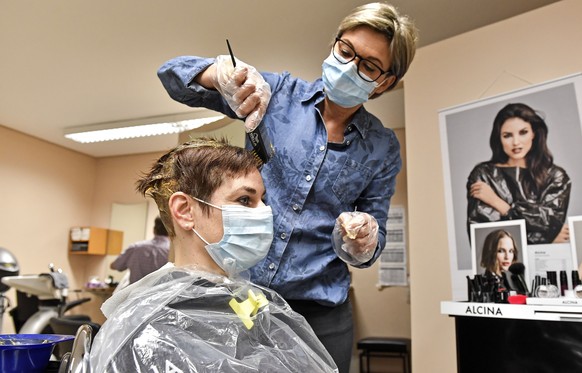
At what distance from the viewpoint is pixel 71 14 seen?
3.02 meters

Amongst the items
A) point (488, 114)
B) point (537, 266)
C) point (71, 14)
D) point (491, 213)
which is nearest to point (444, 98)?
point (488, 114)

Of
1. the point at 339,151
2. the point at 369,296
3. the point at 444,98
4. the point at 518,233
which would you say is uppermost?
the point at 444,98

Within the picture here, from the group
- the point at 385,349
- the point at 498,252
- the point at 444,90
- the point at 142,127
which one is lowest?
the point at 385,349

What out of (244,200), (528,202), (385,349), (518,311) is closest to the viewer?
(244,200)

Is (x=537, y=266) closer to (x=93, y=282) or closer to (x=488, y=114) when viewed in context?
(x=488, y=114)

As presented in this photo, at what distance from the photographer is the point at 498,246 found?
2.31 m

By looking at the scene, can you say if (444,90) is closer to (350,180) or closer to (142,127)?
(350,180)

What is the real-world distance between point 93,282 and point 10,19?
3.28 metres

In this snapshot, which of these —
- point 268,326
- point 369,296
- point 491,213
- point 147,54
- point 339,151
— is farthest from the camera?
point 369,296

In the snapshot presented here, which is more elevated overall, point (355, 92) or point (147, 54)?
point (147, 54)

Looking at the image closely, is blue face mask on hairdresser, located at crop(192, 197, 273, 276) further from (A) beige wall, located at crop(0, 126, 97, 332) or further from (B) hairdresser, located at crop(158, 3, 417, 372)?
(A) beige wall, located at crop(0, 126, 97, 332)

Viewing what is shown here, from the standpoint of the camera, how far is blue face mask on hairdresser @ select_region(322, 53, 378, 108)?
1217 millimetres

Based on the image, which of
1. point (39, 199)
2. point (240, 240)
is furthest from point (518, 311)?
point (39, 199)

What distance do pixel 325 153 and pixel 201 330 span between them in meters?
0.55
